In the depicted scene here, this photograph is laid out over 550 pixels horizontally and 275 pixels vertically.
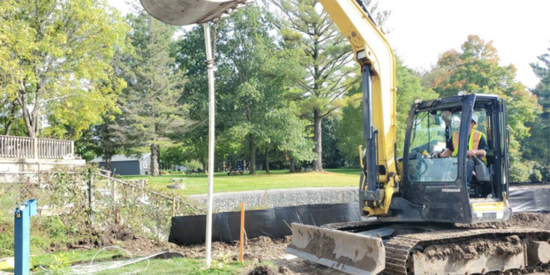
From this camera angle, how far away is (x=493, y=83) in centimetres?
3294

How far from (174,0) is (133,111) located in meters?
29.1

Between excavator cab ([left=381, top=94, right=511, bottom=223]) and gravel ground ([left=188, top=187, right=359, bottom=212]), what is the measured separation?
41.0 feet

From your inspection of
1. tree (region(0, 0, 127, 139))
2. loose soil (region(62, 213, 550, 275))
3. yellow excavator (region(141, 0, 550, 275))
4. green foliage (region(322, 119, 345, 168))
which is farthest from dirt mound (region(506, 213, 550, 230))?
green foliage (region(322, 119, 345, 168))

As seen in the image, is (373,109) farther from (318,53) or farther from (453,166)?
(318,53)

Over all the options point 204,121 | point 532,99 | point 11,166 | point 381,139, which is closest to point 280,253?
point 381,139

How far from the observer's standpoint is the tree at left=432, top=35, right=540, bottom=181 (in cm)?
3177

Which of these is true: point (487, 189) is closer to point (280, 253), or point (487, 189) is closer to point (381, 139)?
point (381, 139)

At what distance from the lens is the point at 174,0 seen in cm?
607

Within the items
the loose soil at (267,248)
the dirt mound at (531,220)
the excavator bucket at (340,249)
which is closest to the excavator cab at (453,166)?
the loose soil at (267,248)

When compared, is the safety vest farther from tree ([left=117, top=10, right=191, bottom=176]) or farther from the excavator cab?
tree ([left=117, top=10, right=191, bottom=176])

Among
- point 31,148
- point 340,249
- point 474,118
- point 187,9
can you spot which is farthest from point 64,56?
point 474,118

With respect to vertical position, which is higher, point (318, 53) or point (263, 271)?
point (318, 53)

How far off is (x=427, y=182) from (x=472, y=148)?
0.86 meters

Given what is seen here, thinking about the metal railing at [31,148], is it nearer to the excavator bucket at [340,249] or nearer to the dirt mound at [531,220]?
the excavator bucket at [340,249]
